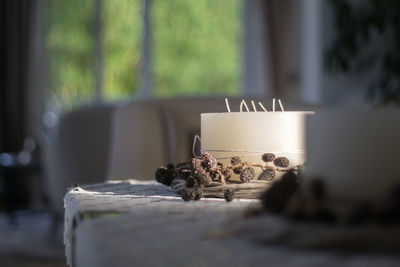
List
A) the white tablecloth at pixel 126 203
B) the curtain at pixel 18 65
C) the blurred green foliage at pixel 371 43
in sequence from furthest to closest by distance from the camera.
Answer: the curtain at pixel 18 65 → the blurred green foliage at pixel 371 43 → the white tablecloth at pixel 126 203

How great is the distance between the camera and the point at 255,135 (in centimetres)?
73

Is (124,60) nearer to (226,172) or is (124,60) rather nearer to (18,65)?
(18,65)

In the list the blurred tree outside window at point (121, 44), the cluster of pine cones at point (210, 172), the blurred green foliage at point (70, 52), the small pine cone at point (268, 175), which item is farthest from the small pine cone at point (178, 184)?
the blurred green foliage at point (70, 52)

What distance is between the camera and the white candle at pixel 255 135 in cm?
73

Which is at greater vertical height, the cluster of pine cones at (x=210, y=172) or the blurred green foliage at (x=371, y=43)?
the blurred green foliage at (x=371, y=43)

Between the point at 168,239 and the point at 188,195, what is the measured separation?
0.22 metres

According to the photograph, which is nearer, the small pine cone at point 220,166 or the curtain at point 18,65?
the small pine cone at point 220,166

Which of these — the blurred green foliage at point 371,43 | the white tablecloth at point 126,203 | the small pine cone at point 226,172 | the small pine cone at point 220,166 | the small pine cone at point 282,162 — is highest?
the blurred green foliage at point 371,43

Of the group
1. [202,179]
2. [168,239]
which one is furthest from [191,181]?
[168,239]

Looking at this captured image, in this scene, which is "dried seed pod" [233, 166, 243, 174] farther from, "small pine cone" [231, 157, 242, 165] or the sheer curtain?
the sheer curtain

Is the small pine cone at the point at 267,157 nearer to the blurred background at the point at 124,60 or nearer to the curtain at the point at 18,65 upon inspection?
the blurred background at the point at 124,60

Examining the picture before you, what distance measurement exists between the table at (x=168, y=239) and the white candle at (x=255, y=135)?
0.07 metres

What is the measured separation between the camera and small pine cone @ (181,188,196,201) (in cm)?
69

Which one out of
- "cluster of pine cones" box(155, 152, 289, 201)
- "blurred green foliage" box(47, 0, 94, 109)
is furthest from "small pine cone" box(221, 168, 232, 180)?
"blurred green foliage" box(47, 0, 94, 109)
